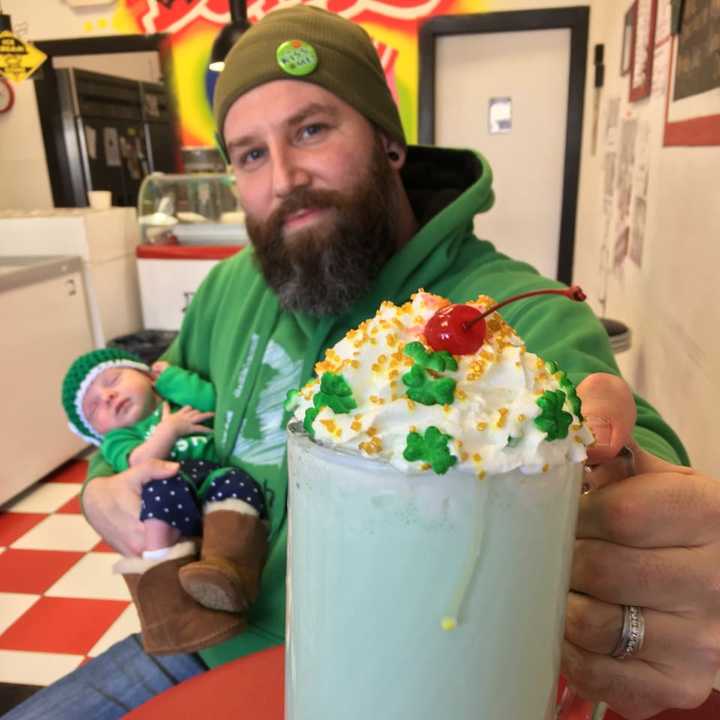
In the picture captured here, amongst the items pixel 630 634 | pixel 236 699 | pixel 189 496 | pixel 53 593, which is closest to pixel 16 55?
pixel 53 593

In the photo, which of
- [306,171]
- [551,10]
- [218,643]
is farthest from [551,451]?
[551,10]

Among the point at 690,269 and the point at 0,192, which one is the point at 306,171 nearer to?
the point at 690,269

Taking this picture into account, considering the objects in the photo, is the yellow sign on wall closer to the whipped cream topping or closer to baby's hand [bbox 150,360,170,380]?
baby's hand [bbox 150,360,170,380]

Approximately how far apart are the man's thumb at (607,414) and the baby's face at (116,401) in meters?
1.29

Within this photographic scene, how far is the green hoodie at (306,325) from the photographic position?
1.00 m

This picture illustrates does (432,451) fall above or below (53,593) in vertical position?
above

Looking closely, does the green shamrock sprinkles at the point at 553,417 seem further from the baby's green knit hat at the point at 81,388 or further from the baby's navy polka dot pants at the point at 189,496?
the baby's green knit hat at the point at 81,388

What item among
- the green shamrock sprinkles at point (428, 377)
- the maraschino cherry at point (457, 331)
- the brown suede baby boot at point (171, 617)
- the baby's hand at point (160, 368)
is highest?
the maraschino cherry at point (457, 331)

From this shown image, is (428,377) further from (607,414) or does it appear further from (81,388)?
(81,388)

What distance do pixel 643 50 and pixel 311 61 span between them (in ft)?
4.35

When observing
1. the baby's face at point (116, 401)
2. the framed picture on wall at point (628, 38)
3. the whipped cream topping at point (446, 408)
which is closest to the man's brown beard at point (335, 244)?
the baby's face at point (116, 401)

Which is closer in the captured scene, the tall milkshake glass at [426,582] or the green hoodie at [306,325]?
the tall milkshake glass at [426,582]

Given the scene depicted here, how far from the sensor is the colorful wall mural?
412 cm

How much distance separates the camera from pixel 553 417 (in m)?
0.42
